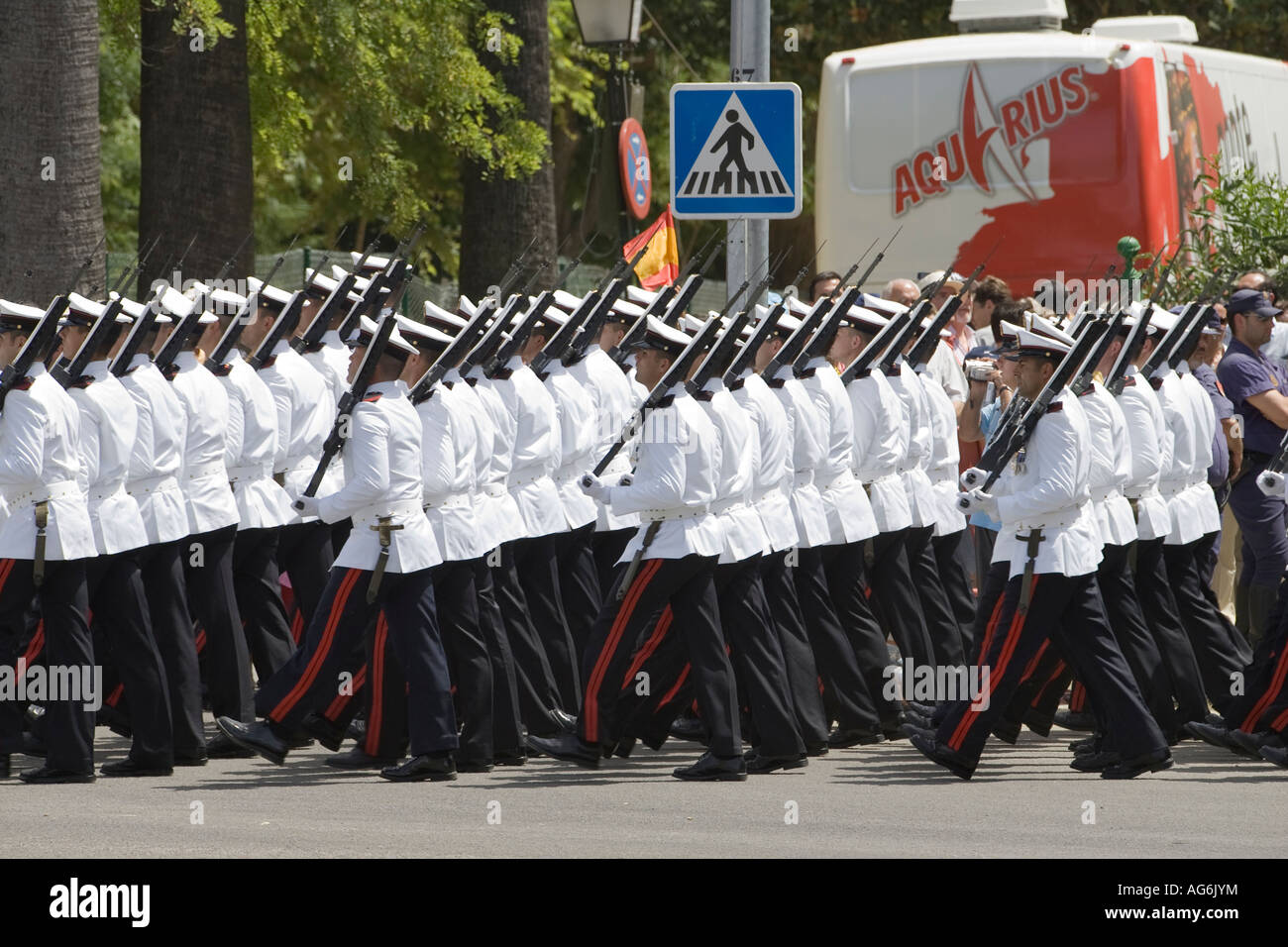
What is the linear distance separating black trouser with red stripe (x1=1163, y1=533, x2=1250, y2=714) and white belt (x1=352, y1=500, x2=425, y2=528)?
130 inches

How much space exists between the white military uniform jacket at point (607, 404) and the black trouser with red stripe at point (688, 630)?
5.25 feet

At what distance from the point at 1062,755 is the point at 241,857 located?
4.07 m

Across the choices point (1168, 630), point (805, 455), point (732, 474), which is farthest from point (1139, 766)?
point (805, 455)

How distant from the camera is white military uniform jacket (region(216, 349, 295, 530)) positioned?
11180mm

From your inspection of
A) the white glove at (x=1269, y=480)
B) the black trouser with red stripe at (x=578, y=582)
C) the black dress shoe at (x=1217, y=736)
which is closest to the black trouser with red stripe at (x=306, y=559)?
the black trouser with red stripe at (x=578, y=582)

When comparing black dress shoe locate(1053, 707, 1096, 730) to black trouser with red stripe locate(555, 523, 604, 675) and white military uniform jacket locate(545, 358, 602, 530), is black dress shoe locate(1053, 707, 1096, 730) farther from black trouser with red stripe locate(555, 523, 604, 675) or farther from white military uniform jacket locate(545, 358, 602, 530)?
white military uniform jacket locate(545, 358, 602, 530)

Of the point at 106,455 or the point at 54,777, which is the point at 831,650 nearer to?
the point at 106,455

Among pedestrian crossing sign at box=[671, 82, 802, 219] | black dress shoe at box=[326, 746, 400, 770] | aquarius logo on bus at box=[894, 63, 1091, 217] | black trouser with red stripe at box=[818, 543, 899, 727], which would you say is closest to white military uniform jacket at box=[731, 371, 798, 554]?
black trouser with red stripe at box=[818, 543, 899, 727]

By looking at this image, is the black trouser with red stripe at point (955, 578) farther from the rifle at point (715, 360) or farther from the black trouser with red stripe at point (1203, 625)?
the rifle at point (715, 360)

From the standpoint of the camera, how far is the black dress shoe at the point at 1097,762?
10180 millimetres

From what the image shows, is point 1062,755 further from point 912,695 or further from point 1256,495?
point 1256,495

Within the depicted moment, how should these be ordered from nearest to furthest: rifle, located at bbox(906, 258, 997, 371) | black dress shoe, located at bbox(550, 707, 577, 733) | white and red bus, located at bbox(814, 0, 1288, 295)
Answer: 1. black dress shoe, located at bbox(550, 707, 577, 733)
2. rifle, located at bbox(906, 258, 997, 371)
3. white and red bus, located at bbox(814, 0, 1288, 295)

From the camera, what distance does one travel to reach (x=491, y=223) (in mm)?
18250

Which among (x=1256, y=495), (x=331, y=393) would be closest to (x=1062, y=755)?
(x=1256, y=495)
